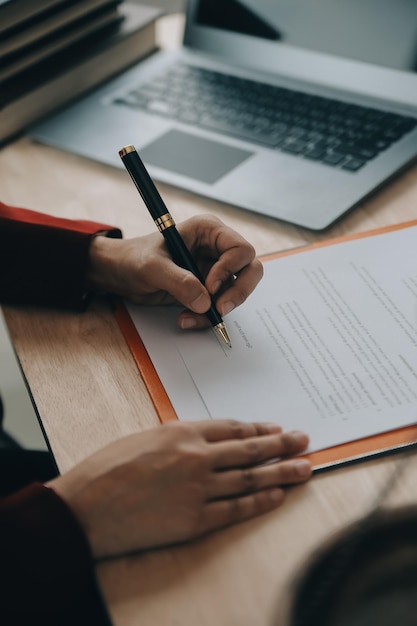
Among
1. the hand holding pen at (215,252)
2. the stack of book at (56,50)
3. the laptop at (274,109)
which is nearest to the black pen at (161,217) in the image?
the hand holding pen at (215,252)

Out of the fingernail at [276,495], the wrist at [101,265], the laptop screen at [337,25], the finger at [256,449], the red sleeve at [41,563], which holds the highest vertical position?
the laptop screen at [337,25]

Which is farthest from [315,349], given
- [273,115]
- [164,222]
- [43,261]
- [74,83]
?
[74,83]

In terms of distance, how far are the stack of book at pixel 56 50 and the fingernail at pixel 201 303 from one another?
544 mm

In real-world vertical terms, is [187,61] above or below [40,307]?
above

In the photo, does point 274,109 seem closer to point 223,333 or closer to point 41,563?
point 223,333

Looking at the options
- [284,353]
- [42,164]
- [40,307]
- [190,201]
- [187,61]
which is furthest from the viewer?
[187,61]

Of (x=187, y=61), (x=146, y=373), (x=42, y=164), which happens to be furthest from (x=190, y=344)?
(x=187, y=61)

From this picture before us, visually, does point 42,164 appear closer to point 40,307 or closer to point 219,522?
point 40,307

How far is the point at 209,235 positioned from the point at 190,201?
0.17 m

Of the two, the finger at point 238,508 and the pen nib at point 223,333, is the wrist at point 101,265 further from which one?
the finger at point 238,508

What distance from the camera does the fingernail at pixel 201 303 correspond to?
25.8 inches

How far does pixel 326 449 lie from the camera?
21.2 inches

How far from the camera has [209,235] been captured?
0.71 m

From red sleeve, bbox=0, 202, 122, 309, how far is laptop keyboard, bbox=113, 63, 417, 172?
1.01 ft
